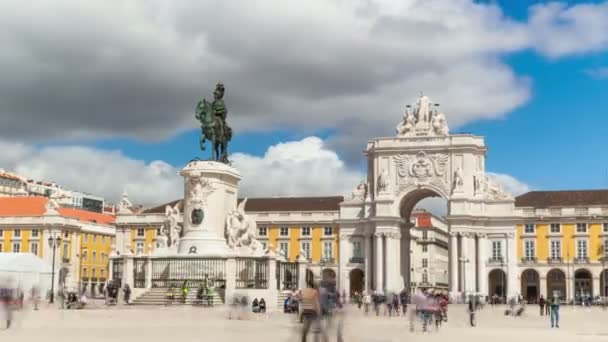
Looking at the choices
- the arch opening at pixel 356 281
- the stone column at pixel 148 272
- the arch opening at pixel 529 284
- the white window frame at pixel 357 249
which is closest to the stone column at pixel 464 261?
the arch opening at pixel 529 284

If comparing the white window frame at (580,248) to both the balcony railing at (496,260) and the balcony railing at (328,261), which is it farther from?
the balcony railing at (328,261)

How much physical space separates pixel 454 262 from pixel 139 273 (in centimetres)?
4582

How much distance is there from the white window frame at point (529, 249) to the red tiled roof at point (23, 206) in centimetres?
4679

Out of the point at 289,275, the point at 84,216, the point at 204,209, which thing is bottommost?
the point at 289,275

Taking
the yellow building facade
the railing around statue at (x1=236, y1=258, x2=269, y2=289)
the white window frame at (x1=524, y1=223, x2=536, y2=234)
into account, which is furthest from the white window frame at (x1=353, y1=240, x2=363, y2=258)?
the railing around statue at (x1=236, y1=258, x2=269, y2=289)

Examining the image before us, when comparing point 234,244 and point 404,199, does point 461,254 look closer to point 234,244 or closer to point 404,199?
point 404,199

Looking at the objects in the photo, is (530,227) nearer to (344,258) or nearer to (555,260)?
(555,260)

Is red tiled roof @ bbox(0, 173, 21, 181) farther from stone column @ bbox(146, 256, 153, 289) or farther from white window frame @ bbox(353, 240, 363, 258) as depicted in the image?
stone column @ bbox(146, 256, 153, 289)

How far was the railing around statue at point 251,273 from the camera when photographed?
32.4 meters

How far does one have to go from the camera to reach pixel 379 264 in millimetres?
77312

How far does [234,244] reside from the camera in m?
34.1

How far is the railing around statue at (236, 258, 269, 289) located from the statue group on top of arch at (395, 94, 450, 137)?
49247mm

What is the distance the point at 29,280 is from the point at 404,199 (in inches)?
1499

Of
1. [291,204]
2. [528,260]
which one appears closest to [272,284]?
[528,260]
